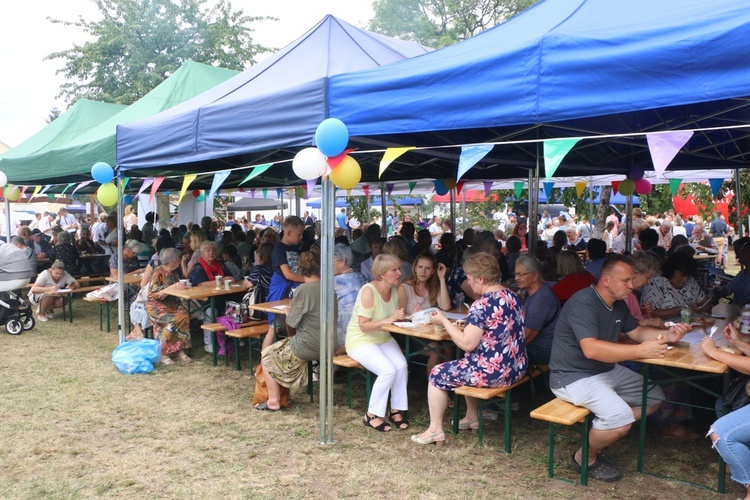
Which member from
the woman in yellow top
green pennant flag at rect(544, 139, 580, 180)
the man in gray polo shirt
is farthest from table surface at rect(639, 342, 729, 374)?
the woman in yellow top

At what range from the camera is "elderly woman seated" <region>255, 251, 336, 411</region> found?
439 centimetres

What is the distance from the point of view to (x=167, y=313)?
19.9ft

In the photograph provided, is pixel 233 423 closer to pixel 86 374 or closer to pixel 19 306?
pixel 86 374

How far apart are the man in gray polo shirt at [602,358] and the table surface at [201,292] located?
354 cm

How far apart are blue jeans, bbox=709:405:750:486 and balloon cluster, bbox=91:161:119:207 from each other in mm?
5595

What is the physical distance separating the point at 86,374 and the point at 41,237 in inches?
275

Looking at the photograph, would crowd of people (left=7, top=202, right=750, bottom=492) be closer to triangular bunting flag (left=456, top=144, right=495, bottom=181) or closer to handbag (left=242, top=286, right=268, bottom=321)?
handbag (left=242, top=286, right=268, bottom=321)

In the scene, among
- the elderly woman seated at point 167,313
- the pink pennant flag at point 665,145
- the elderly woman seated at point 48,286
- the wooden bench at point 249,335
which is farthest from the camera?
the elderly woman seated at point 48,286

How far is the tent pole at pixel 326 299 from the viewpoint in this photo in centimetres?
384

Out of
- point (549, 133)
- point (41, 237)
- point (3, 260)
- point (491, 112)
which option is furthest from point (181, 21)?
point (491, 112)

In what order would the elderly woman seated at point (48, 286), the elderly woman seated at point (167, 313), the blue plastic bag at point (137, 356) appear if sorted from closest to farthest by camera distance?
the blue plastic bag at point (137, 356), the elderly woman seated at point (167, 313), the elderly woman seated at point (48, 286)

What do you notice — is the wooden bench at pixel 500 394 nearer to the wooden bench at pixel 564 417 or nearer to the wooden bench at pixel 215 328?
the wooden bench at pixel 564 417

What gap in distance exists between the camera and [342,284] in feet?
15.7

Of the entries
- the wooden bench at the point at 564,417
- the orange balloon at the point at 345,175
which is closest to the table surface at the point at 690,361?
the wooden bench at the point at 564,417
